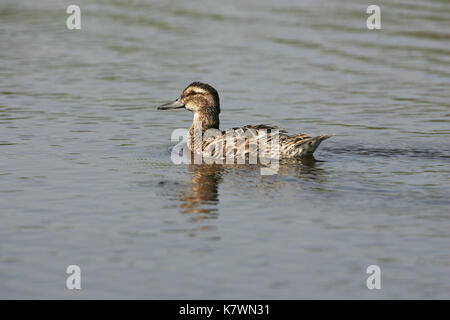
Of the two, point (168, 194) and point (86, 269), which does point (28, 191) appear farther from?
point (86, 269)

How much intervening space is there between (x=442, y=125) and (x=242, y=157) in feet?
14.4

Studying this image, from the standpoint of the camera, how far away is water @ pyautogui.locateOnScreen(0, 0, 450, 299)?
28.9 feet

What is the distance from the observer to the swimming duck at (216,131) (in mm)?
13695

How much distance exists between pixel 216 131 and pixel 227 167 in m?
1.67

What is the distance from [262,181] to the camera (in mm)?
12406

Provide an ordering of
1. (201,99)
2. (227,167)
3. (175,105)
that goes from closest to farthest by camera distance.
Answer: (227,167)
(201,99)
(175,105)

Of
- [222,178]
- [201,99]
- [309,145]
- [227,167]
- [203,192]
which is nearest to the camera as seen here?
[203,192]

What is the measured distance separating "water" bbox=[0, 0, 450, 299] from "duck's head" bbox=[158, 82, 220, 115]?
79 cm

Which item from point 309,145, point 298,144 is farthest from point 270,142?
point 309,145

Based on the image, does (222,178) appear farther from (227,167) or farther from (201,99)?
(201,99)

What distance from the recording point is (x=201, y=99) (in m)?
Result: 15.6

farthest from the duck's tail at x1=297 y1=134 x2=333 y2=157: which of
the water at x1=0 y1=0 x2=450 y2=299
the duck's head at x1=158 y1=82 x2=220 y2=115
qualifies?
the duck's head at x1=158 y1=82 x2=220 y2=115

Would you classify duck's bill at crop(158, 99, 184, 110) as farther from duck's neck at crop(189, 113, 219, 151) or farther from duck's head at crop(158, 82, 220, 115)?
duck's neck at crop(189, 113, 219, 151)

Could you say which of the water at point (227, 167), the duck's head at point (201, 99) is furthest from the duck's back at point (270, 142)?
the duck's head at point (201, 99)
